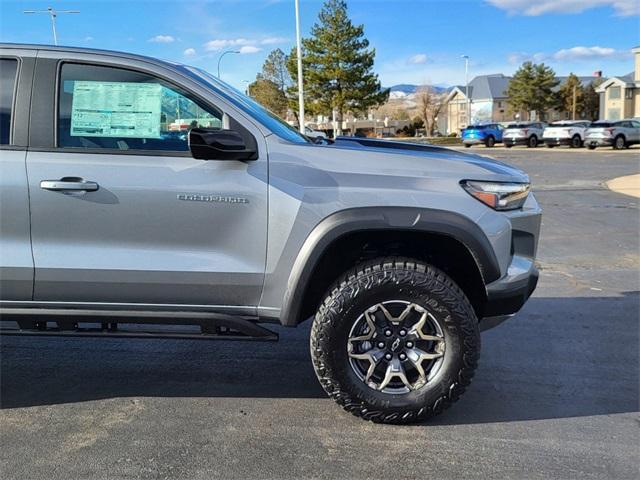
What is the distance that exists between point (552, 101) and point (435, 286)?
2749 inches

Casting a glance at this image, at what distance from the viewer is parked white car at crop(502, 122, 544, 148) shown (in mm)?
38875

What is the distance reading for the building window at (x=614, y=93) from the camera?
188 feet

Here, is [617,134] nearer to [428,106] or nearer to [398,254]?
[398,254]

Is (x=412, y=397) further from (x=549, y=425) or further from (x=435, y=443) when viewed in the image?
(x=549, y=425)

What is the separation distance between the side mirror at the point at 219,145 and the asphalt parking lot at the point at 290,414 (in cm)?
152

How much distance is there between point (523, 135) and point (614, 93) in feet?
84.5

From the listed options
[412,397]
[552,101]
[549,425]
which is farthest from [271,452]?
[552,101]

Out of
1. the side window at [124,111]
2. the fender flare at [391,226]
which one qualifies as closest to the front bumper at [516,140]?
the fender flare at [391,226]

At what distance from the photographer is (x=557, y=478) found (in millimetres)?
2861

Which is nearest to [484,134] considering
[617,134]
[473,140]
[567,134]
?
[473,140]

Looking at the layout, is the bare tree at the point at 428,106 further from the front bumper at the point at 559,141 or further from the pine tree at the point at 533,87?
the front bumper at the point at 559,141

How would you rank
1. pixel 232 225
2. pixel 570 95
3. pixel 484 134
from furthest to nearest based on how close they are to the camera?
1. pixel 570 95
2. pixel 484 134
3. pixel 232 225

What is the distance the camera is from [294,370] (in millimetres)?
4188

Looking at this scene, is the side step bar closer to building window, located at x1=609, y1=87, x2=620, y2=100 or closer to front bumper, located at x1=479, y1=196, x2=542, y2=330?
front bumper, located at x1=479, y1=196, x2=542, y2=330
